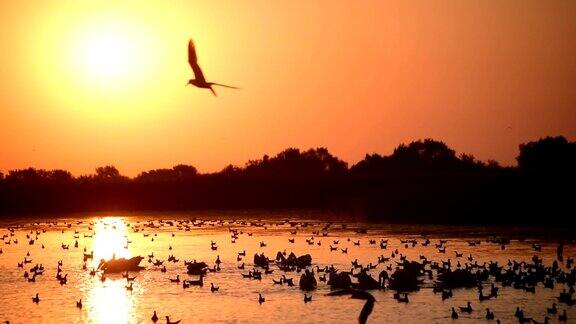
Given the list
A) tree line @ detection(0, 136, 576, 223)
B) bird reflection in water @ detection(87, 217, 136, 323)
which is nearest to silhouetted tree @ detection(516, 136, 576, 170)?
tree line @ detection(0, 136, 576, 223)

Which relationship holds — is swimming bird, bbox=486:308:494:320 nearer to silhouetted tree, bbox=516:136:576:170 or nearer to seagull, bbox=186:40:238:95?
seagull, bbox=186:40:238:95

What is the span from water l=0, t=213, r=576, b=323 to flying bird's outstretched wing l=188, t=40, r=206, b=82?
11083 millimetres

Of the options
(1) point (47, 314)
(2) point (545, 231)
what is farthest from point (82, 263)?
(2) point (545, 231)

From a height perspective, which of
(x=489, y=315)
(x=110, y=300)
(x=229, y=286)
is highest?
(x=229, y=286)

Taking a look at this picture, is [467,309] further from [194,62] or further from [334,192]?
[334,192]

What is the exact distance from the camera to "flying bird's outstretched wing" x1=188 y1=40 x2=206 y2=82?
61.5ft

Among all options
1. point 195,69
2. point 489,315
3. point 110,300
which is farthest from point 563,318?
point 110,300

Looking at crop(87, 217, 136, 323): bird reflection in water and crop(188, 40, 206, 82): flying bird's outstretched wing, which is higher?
crop(188, 40, 206, 82): flying bird's outstretched wing

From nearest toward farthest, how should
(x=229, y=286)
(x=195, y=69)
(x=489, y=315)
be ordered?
(x=195, y=69) < (x=489, y=315) < (x=229, y=286)

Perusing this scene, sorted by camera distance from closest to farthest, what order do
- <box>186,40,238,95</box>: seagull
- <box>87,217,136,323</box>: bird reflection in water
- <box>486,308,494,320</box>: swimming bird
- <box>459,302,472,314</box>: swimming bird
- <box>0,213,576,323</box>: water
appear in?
<box>186,40,238,95</box>: seagull
<box>486,308,494,320</box>: swimming bird
<box>459,302,472,314</box>: swimming bird
<box>0,213,576,323</box>: water
<box>87,217,136,323</box>: bird reflection in water

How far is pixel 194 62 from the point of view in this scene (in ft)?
62.1

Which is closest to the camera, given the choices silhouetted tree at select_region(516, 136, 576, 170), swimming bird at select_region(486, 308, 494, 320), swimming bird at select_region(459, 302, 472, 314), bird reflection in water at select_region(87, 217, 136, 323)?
swimming bird at select_region(486, 308, 494, 320)

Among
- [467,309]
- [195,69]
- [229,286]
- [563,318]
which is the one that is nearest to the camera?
[195,69]

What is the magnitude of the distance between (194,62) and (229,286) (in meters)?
17.5
